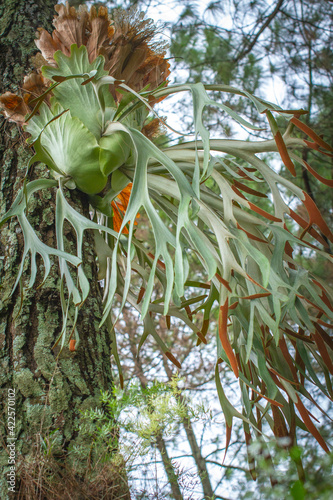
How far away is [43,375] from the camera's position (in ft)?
3.06

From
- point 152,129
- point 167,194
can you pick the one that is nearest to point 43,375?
point 167,194

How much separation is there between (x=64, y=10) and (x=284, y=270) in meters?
0.82

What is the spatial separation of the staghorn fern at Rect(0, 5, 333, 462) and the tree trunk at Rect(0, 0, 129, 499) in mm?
50

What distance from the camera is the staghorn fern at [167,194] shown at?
94 centimetres

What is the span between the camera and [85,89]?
3.47 feet

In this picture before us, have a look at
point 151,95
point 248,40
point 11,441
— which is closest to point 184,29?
point 248,40

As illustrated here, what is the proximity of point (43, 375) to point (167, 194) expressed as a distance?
0.50m

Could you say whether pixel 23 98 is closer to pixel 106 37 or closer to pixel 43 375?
pixel 106 37

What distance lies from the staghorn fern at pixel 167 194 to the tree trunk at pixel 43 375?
5 cm

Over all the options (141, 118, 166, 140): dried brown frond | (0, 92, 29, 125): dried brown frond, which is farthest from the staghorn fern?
(141, 118, 166, 140): dried brown frond

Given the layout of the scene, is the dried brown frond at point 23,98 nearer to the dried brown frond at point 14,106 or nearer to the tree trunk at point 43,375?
the dried brown frond at point 14,106

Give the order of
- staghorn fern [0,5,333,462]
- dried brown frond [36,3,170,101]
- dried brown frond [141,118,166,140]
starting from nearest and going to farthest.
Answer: staghorn fern [0,5,333,462]
dried brown frond [36,3,170,101]
dried brown frond [141,118,166,140]

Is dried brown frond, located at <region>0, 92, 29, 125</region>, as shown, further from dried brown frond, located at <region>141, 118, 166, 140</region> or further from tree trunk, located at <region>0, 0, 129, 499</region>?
dried brown frond, located at <region>141, 118, 166, 140</region>

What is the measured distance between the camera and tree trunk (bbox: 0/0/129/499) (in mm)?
738
